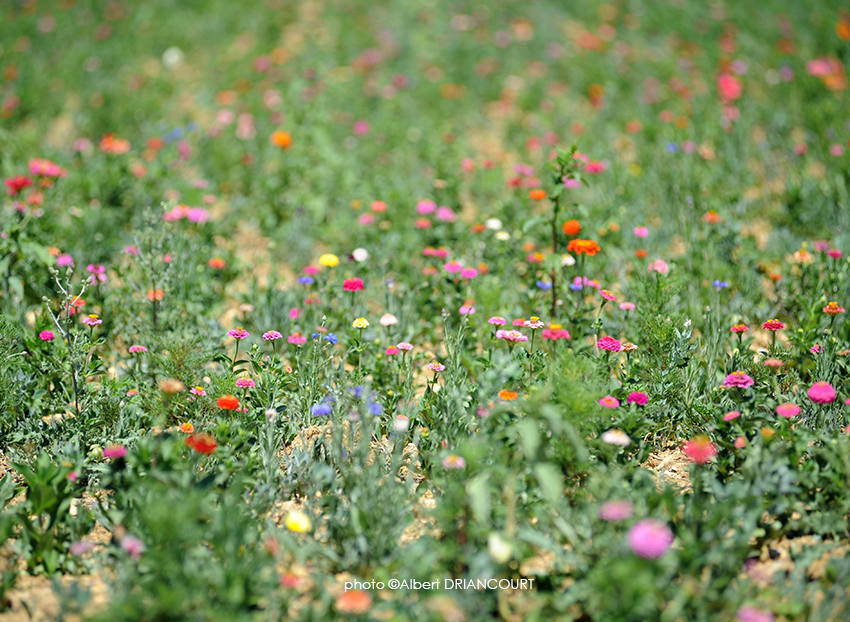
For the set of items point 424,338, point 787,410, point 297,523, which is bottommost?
point 424,338

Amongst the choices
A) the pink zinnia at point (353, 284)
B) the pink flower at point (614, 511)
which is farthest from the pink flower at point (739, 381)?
the pink zinnia at point (353, 284)

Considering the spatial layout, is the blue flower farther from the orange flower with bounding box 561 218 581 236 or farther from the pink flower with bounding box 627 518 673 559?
the orange flower with bounding box 561 218 581 236

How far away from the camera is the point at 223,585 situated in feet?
6.04

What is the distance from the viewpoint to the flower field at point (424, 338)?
198 centimetres

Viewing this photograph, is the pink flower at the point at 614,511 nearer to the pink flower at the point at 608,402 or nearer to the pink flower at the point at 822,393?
the pink flower at the point at 608,402

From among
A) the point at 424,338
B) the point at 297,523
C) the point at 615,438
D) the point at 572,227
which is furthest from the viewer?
the point at 424,338

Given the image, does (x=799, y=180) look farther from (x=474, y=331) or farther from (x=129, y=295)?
(x=129, y=295)

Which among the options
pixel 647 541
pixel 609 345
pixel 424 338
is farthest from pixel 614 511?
pixel 424 338

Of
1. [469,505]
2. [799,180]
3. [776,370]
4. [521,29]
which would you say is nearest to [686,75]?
[521,29]

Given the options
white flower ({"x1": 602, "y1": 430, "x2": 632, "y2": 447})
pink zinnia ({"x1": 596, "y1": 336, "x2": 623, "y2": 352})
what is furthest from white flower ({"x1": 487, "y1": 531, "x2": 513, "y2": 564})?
pink zinnia ({"x1": 596, "y1": 336, "x2": 623, "y2": 352})

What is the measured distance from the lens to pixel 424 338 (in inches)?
142

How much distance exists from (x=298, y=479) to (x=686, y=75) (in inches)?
271

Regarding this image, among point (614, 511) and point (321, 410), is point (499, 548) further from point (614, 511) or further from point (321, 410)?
point (321, 410)

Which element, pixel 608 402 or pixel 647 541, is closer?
pixel 647 541
